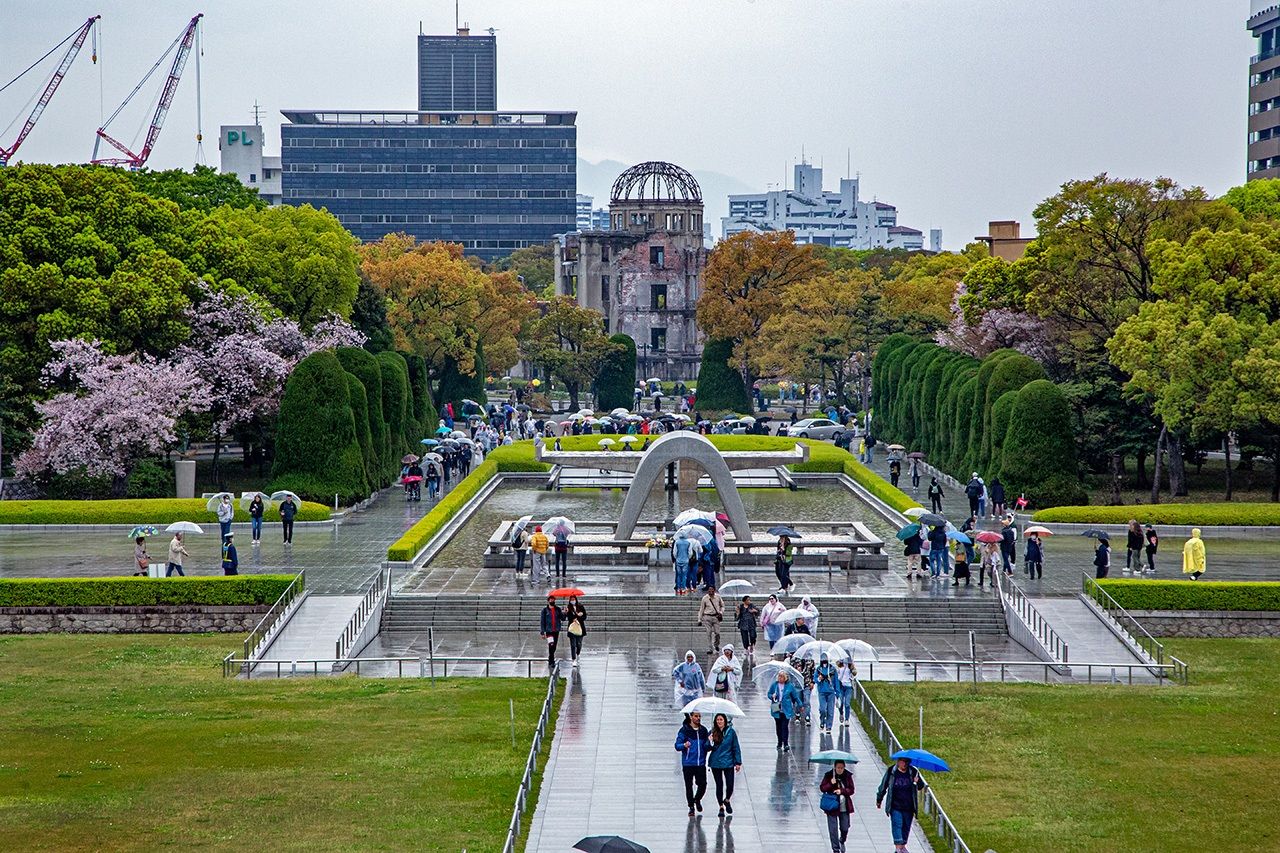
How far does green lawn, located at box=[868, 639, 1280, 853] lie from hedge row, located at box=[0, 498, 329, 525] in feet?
82.0

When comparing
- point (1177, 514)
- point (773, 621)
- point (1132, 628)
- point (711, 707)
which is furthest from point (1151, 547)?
point (711, 707)

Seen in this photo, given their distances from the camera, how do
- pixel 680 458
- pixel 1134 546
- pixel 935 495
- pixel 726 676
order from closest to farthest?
pixel 726 676 → pixel 1134 546 → pixel 680 458 → pixel 935 495

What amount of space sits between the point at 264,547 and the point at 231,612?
9.22 metres

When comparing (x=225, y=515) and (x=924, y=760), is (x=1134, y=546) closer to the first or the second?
(x=924, y=760)

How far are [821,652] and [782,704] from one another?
123 cm

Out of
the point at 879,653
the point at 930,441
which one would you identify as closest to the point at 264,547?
the point at 879,653

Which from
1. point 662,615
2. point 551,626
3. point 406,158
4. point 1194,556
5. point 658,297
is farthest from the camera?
point 406,158

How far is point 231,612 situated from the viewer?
1449 inches

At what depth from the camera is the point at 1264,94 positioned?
105938 mm

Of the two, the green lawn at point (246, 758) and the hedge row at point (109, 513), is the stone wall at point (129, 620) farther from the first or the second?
the hedge row at point (109, 513)

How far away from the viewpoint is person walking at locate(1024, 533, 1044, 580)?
132 ft

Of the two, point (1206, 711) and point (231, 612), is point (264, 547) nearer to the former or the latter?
point (231, 612)

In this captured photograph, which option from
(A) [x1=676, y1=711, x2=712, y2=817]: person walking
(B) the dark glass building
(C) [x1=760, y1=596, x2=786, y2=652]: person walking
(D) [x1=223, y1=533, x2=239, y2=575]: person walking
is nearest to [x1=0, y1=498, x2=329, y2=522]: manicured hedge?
(D) [x1=223, y1=533, x2=239, y2=575]: person walking

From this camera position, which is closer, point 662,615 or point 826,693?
point 826,693
